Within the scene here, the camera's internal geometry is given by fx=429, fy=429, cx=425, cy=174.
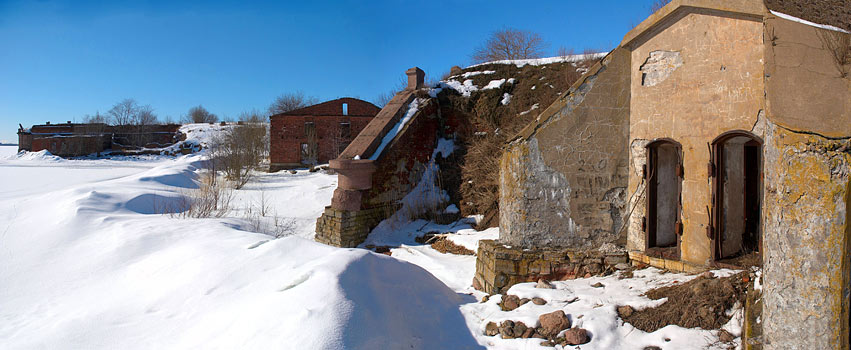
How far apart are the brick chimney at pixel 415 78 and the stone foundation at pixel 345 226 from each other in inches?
158

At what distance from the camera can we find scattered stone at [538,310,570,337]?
13.5ft

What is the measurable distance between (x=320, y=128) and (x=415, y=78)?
1864 cm

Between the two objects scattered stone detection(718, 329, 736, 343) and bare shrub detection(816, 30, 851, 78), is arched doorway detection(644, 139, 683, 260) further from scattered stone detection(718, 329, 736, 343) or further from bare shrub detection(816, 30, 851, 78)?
bare shrub detection(816, 30, 851, 78)

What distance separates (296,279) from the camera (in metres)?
4.45

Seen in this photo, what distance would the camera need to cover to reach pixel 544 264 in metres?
5.64

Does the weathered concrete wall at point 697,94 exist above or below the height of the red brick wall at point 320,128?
below

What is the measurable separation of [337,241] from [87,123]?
49090mm

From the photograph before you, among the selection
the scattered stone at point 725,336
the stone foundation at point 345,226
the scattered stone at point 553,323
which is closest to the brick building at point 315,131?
the stone foundation at point 345,226

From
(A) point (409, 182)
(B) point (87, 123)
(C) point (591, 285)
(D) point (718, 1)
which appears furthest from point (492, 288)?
(B) point (87, 123)

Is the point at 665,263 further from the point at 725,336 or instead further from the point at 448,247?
the point at 448,247

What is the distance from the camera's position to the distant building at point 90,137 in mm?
40781

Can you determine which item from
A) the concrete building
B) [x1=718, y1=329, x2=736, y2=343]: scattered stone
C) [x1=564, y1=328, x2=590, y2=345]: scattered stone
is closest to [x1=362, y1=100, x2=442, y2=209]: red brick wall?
the concrete building

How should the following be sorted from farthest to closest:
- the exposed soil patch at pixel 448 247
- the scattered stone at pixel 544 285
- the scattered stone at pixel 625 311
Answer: the exposed soil patch at pixel 448 247, the scattered stone at pixel 544 285, the scattered stone at pixel 625 311

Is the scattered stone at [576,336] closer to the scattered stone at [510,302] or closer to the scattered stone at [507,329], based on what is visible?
the scattered stone at [507,329]
